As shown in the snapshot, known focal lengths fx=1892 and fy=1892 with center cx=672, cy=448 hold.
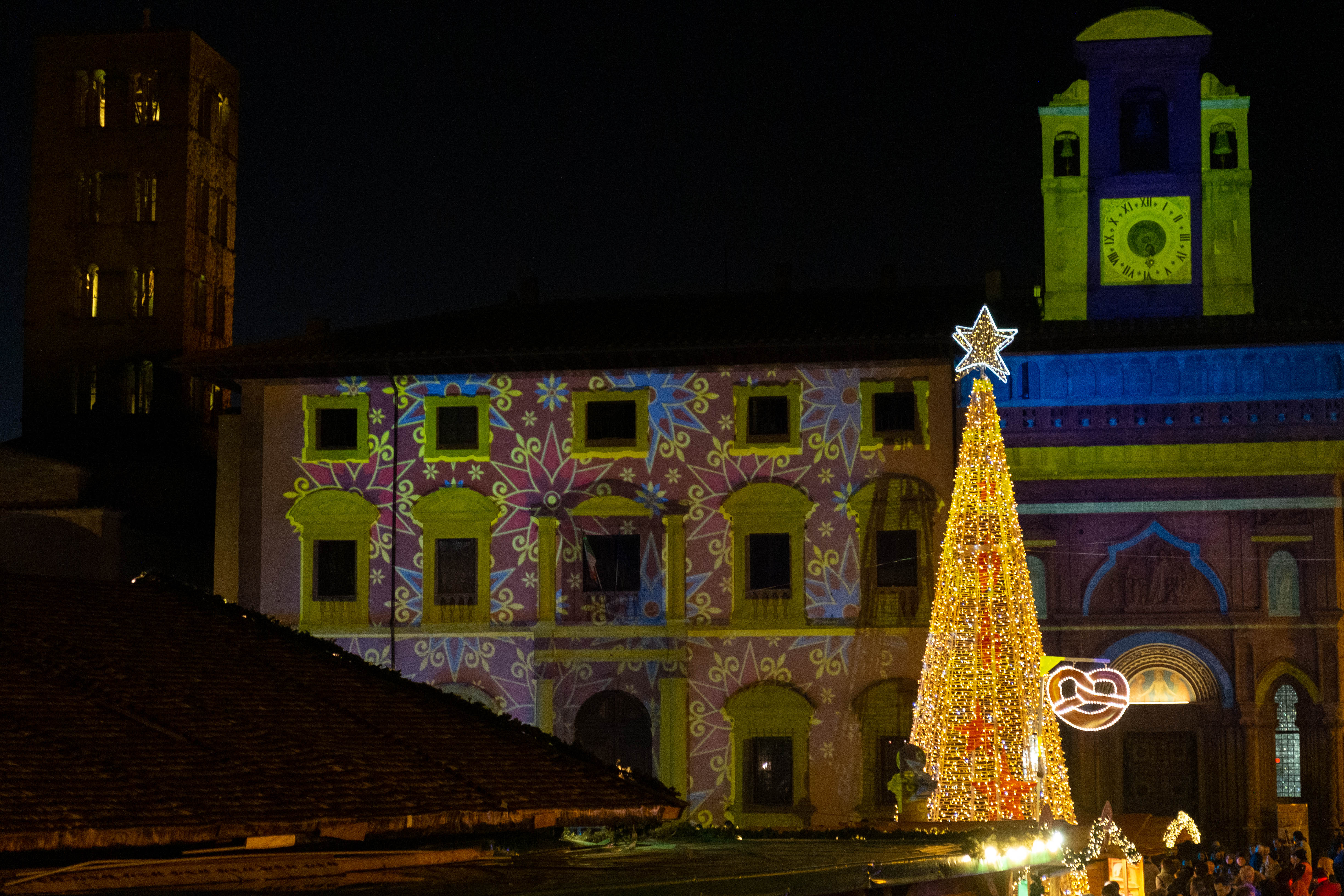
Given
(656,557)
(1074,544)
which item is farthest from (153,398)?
(1074,544)

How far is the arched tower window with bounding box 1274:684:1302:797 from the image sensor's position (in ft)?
110

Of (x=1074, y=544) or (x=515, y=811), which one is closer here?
(x=515, y=811)

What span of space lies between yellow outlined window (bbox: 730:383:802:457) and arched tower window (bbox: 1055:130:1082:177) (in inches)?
267

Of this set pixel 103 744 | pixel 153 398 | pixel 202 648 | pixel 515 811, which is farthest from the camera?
pixel 153 398

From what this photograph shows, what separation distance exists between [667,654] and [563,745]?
22899 millimetres

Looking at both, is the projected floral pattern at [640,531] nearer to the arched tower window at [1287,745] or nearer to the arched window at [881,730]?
the arched window at [881,730]

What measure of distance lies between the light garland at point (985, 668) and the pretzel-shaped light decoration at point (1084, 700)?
2.05 ft

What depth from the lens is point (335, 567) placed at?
122 ft

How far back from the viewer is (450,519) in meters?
36.9

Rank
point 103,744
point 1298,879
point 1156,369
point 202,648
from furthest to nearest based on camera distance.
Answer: point 1156,369 → point 1298,879 → point 202,648 → point 103,744

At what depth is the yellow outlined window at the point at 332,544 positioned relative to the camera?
3703 centimetres

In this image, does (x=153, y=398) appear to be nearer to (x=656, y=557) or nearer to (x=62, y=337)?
(x=62, y=337)

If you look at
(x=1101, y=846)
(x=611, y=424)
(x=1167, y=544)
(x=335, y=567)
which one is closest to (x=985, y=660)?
(x=1101, y=846)

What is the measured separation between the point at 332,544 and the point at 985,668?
53.2 feet
